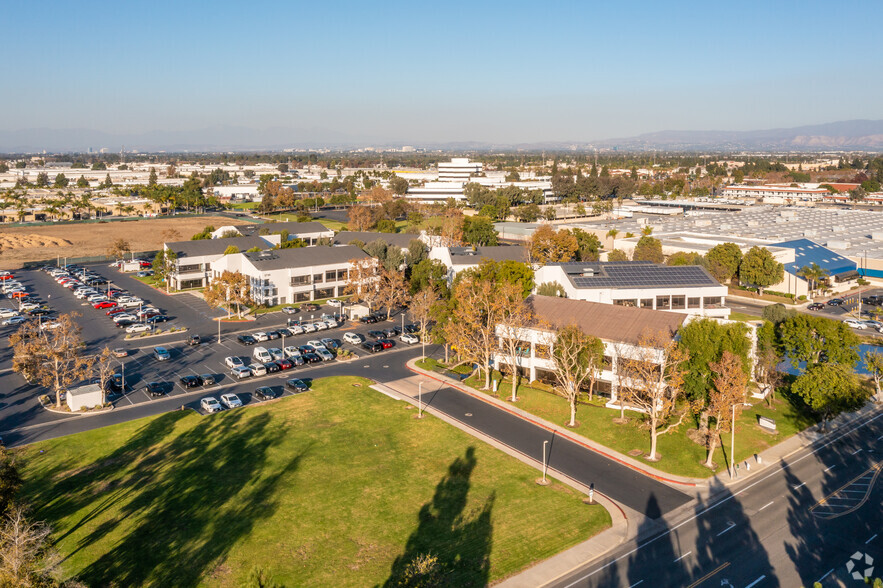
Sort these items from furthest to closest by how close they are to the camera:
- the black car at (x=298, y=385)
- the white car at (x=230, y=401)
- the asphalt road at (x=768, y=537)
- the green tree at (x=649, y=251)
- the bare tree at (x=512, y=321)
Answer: the green tree at (x=649, y=251), the black car at (x=298, y=385), the bare tree at (x=512, y=321), the white car at (x=230, y=401), the asphalt road at (x=768, y=537)

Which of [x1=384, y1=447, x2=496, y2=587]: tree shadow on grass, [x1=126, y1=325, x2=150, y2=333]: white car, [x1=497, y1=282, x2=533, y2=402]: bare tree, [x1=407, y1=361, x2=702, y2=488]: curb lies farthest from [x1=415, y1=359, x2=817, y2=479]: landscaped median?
[x1=126, y1=325, x2=150, y2=333]: white car

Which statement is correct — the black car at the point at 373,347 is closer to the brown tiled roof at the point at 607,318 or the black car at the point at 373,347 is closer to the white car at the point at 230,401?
the brown tiled roof at the point at 607,318

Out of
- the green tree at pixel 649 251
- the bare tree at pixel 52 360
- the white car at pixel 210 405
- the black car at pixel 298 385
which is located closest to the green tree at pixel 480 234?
the green tree at pixel 649 251

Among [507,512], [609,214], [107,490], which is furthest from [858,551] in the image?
[609,214]

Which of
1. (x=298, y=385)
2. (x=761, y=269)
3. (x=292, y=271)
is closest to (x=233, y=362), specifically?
(x=298, y=385)

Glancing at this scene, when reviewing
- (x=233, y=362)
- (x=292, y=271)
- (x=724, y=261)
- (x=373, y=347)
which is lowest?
(x=373, y=347)

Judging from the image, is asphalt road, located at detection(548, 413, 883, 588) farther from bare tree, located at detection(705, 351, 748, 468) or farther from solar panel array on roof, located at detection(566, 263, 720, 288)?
solar panel array on roof, located at detection(566, 263, 720, 288)

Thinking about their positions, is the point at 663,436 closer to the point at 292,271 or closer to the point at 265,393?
the point at 265,393
